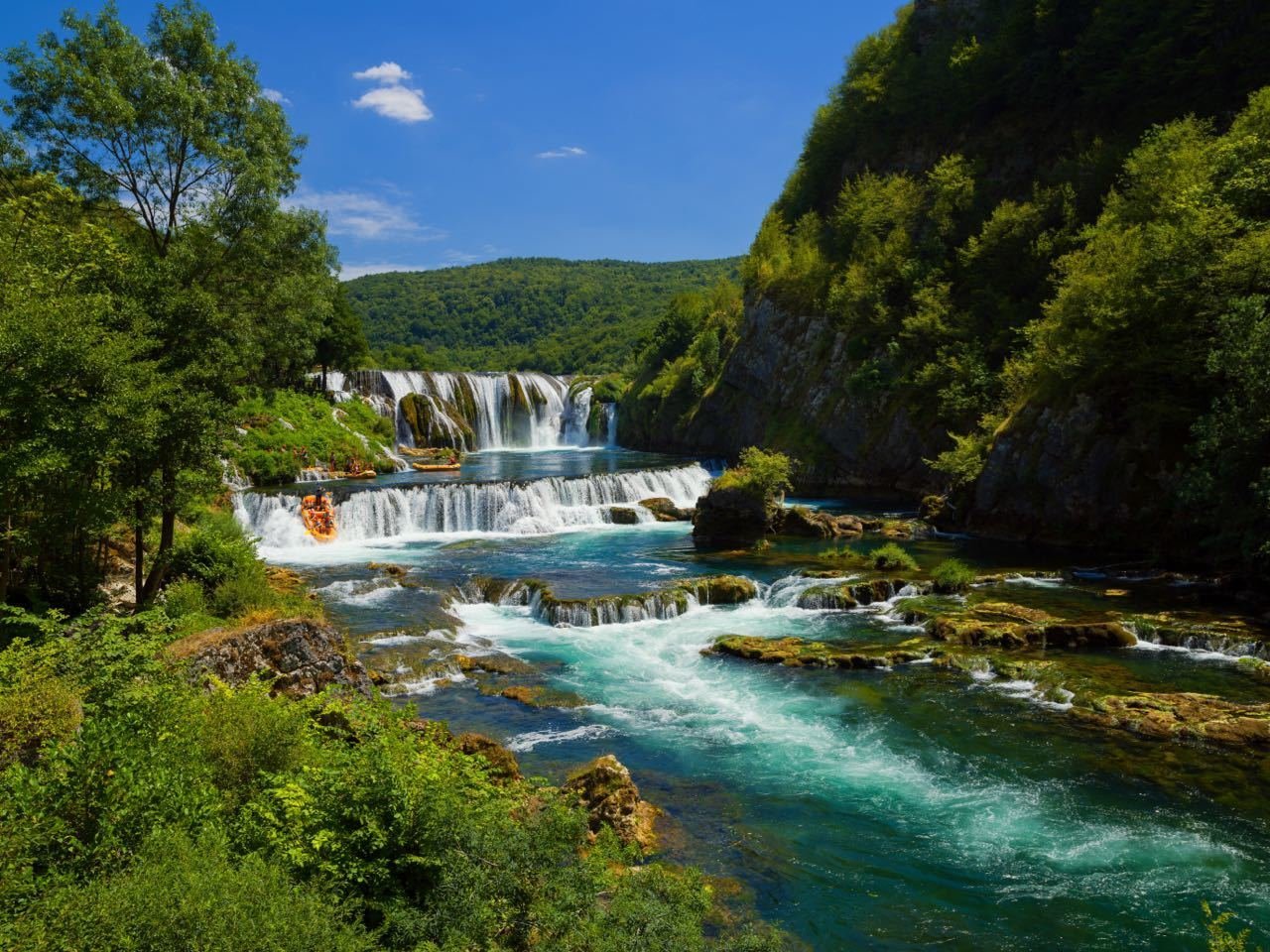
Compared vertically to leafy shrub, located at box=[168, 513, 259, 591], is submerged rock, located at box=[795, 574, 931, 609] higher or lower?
lower

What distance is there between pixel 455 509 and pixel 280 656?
21.6 m

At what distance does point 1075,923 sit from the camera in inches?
313

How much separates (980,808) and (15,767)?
10.7 metres

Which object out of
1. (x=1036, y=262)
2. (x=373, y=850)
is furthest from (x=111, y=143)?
(x=1036, y=262)

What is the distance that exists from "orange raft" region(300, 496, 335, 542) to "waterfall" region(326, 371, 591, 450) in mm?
23086

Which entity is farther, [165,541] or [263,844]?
[165,541]

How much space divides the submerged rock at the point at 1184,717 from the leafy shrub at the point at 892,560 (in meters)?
9.65

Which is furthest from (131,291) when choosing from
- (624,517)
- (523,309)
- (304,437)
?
(523,309)

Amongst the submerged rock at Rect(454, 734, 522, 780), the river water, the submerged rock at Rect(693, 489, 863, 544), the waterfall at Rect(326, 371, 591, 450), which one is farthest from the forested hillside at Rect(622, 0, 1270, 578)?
the submerged rock at Rect(454, 734, 522, 780)

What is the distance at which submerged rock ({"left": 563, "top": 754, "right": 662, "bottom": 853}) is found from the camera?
30.4 ft

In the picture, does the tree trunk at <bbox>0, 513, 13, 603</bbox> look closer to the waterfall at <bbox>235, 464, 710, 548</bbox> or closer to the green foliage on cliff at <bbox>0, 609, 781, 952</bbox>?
the green foliage on cliff at <bbox>0, 609, 781, 952</bbox>

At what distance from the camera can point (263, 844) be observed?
6.32m

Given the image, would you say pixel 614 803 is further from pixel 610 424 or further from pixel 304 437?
pixel 610 424

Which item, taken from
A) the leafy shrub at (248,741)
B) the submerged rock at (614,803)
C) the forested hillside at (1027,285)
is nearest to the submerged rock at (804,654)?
the submerged rock at (614,803)
